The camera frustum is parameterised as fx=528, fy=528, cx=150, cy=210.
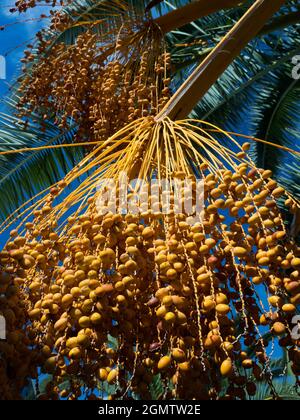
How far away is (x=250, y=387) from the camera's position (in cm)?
103

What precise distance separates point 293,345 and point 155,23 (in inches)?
→ 65.7

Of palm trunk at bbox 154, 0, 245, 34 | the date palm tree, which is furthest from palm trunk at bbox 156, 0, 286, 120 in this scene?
the date palm tree

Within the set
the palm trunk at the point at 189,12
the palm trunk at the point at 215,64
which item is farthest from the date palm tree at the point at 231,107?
the palm trunk at the point at 215,64

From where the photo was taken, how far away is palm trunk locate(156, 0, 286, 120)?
1613mm

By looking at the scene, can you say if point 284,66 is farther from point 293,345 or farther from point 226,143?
point 293,345

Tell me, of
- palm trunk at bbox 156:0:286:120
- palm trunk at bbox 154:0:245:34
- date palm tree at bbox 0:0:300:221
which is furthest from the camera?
date palm tree at bbox 0:0:300:221

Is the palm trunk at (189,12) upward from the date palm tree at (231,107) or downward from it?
upward

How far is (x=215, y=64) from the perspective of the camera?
1.68 m

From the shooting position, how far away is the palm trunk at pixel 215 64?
5.29 ft

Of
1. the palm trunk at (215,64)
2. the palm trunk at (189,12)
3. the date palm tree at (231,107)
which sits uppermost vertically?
the palm trunk at (189,12)

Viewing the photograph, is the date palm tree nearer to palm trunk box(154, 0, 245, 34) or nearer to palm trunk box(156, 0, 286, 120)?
palm trunk box(154, 0, 245, 34)

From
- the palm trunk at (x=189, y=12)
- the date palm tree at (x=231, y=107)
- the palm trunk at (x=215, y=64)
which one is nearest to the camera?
the palm trunk at (x=215, y=64)

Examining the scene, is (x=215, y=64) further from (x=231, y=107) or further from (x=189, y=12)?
Answer: (x=231, y=107)

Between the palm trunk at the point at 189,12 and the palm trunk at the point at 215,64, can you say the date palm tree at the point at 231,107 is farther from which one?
the palm trunk at the point at 215,64
